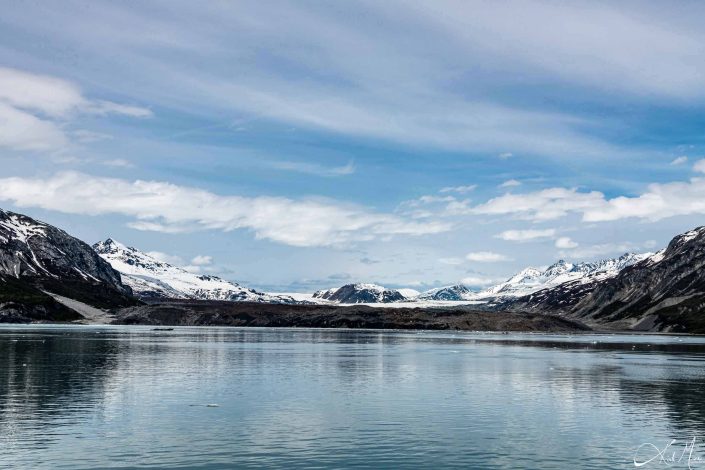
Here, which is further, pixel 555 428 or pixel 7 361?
pixel 7 361

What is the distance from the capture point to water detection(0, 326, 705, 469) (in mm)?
49531

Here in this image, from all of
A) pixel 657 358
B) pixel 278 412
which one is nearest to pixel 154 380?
pixel 278 412

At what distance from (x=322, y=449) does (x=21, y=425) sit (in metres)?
25.6

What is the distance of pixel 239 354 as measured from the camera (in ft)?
497

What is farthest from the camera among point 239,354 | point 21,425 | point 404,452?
point 239,354

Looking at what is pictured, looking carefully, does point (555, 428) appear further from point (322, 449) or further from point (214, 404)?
point (214, 404)

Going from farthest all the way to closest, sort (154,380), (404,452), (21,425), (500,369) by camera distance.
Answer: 1. (500,369)
2. (154,380)
3. (21,425)
4. (404,452)

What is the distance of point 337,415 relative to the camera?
6719cm

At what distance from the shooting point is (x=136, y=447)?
51.8 m

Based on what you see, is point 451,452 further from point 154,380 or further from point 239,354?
point 239,354

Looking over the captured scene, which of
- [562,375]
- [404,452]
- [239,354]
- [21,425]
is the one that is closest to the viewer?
[404,452]

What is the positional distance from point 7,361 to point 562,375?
287 ft

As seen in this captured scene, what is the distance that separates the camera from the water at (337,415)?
49.5 metres

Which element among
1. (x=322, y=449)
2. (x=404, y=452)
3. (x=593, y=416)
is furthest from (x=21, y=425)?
(x=593, y=416)
